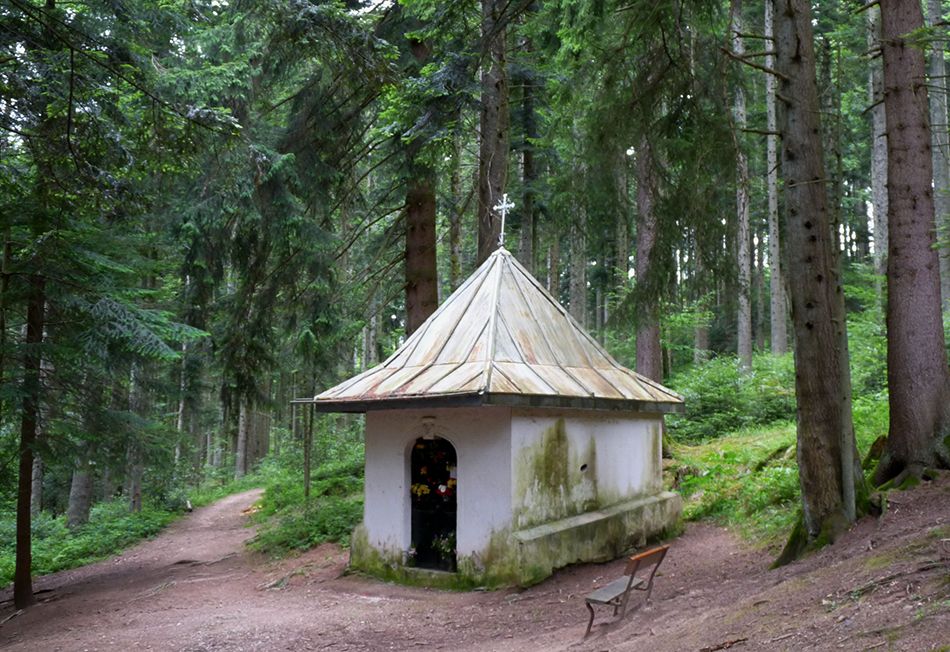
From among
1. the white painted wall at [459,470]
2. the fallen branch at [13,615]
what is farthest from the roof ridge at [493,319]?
the fallen branch at [13,615]

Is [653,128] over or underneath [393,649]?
over

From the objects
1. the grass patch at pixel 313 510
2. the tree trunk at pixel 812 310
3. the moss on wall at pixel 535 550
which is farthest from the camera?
the grass patch at pixel 313 510

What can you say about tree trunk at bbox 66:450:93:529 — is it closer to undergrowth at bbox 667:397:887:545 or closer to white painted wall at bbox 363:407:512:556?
white painted wall at bbox 363:407:512:556

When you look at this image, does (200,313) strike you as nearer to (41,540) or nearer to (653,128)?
(41,540)

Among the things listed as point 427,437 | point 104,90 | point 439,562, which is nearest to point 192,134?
point 104,90

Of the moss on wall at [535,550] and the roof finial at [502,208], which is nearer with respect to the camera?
the moss on wall at [535,550]

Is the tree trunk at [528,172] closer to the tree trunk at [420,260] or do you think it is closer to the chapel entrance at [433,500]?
the tree trunk at [420,260]

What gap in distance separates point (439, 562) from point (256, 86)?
936 centimetres

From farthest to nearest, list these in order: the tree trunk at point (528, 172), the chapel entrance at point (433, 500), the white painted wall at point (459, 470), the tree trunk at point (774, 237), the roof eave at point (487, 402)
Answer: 1. the tree trunk at point (774, 237)
2. the tree trunk at point (528, 172)
3. the chapel entrance at point (433, 500)
4. the white painted wall at point (459, 470)
5. the roof eave at point (487, 402)

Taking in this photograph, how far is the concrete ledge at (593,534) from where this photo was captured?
30.9 ft

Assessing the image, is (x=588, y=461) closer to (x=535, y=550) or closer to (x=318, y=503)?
(x=535, y=550)

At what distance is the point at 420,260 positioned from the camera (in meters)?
14.4

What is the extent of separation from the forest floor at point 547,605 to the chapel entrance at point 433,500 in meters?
0.81

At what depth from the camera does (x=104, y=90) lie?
23.4 ft
